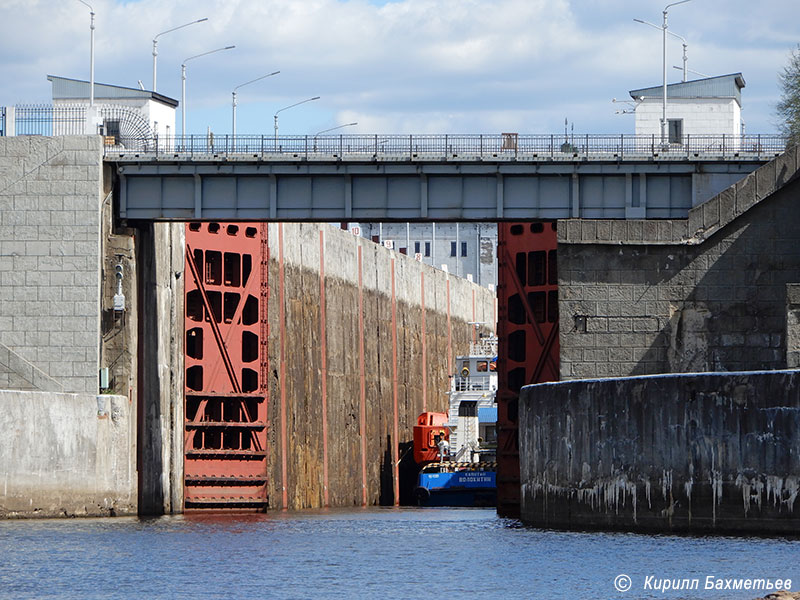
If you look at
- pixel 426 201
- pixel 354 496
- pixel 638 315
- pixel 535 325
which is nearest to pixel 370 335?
pixel 354 496

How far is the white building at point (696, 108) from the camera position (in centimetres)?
7562

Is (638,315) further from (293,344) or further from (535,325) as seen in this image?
(293,344)

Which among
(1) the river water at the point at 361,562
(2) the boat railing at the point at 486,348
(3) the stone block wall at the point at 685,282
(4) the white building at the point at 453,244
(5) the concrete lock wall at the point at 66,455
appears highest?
(4) the white building at the point at 453,244

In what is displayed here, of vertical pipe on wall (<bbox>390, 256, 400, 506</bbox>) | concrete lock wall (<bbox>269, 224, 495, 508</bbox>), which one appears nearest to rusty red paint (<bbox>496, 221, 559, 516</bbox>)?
concrete lock wall (<bbox>269, 224, 495, 508</bbox>)

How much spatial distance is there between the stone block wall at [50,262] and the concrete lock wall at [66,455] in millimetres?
1815

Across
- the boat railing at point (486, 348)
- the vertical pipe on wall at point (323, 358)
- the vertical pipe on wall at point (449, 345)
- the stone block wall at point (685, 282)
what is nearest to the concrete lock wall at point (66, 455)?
the stone block wall at point (685, 282)

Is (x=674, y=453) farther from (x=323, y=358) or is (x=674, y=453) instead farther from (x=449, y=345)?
(x=449, y=345)

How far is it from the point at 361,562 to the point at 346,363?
165ft

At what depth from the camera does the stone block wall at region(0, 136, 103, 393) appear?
62.5 m

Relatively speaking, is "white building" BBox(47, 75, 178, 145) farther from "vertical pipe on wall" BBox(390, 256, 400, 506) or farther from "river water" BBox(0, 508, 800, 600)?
"vertical pipe on wall" BBox(390, 256, 400, 506)

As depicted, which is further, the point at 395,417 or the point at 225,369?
the point at 395,417

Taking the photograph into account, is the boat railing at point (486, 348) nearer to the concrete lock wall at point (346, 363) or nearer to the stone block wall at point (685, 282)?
the concrete lock wall at point (346, 363)

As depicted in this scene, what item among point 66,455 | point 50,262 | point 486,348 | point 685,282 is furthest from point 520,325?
point 486,348

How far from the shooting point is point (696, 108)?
7612 centimetres
